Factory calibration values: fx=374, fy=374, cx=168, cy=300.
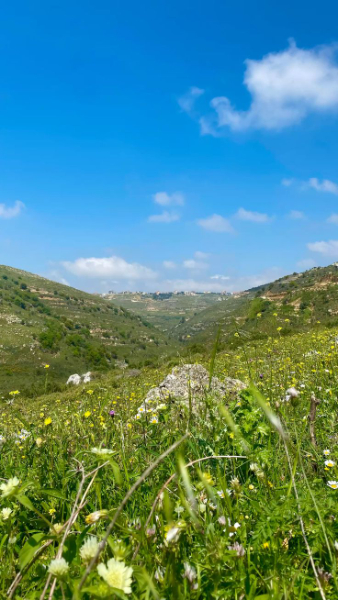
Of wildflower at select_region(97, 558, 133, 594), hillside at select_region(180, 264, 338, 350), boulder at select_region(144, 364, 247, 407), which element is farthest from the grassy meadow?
hillside at select_region(180, 264, 338, 350)

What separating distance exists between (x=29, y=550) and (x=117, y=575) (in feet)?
1.29

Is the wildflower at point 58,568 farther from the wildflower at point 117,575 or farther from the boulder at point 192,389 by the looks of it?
the boulder at point 192,389

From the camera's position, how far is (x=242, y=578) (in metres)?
1.54

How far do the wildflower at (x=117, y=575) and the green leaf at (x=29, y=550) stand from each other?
30 centimetres

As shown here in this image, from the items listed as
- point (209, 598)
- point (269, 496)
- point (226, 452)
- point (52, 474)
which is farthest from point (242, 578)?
point (52, 474)

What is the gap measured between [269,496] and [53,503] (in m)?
1.46

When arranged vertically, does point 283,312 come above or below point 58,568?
above

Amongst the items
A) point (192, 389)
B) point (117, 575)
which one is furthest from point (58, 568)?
point (192, 389)

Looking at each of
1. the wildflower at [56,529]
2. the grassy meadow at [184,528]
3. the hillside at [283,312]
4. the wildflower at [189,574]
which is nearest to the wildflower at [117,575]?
the grassy meadow at [184,528]

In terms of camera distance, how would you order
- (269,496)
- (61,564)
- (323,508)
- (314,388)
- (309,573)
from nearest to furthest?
(61,564) → (309,573) → (323,508) → (269,496) → (314,388)

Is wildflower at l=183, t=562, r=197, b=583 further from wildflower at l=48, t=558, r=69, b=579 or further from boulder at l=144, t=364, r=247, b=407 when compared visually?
boulder at l=144, t=364, r=247, b=407

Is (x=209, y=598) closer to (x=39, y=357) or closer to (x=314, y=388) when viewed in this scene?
(x=314, y=388)

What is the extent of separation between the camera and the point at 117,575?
1044mm

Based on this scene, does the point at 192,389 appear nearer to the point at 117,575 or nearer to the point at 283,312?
the point at 283,312
